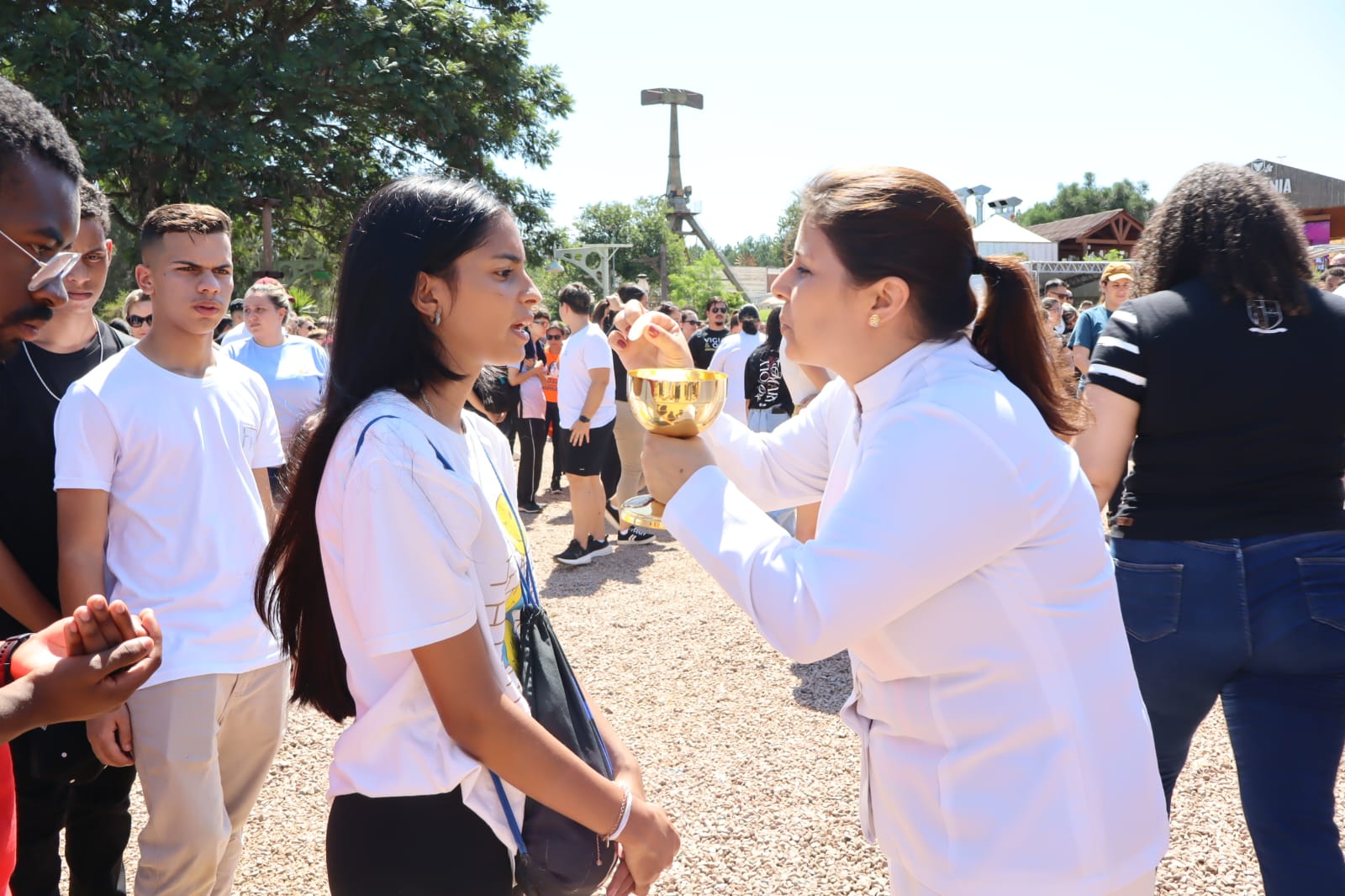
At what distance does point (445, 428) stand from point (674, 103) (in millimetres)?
48104

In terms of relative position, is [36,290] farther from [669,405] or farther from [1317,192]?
[1317,192]

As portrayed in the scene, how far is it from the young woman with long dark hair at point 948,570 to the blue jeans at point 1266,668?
2.72 feet

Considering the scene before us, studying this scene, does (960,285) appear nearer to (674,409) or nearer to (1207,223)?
(674,409)

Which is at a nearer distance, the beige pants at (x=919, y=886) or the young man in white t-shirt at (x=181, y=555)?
the beige pants at (x=919, y=886)

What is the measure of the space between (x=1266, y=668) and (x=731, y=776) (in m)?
2.40

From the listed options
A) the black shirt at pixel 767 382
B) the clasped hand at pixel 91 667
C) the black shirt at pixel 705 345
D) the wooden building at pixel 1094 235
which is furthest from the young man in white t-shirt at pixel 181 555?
the wooden building at pixel 1094 235

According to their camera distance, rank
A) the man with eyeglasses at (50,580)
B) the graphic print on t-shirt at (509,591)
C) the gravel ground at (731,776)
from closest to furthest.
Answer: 1. the graphic print on t-shirt at (509,591)
2. the man with eyeglasses at (50,580)
3. the gravel ground at (731,776)

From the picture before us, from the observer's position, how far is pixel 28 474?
263 centimetres

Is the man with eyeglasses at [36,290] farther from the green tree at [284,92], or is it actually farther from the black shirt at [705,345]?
the green tree at [284,92]

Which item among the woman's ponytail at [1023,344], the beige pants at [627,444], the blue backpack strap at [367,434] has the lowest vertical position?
the beige pants at [627,444]

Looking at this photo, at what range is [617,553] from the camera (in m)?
8.50

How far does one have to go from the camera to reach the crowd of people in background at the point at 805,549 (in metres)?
1.47

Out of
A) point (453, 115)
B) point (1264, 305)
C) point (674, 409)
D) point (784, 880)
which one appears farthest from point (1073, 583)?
point (453, 115)

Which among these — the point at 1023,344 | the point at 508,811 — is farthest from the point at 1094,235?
the point at 508,811
